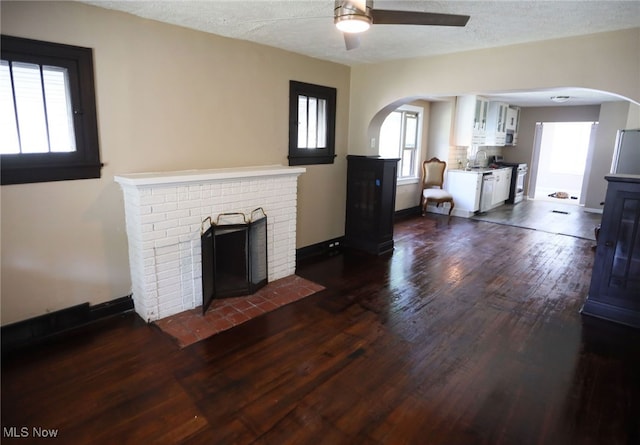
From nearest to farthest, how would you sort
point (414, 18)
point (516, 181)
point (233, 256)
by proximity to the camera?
point (414, 18), point (233, 256), point (516, 181)

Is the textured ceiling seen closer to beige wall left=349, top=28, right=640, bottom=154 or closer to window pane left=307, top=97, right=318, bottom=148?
beige wall left=349, top=28, right=640, bottom=154

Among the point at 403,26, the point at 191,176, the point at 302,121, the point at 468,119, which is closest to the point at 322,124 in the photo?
the point at 302,121

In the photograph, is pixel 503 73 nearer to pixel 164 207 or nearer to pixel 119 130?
pixel 164 207

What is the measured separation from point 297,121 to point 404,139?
3.47 m

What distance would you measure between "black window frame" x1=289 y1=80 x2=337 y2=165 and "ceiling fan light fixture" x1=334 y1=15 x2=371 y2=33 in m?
2.11

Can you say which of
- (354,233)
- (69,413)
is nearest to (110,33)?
(69,413)

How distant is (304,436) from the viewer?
197cm

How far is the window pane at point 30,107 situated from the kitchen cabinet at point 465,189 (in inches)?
267

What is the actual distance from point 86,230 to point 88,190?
32 cm

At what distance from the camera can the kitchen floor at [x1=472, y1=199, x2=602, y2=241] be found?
6.55 metres

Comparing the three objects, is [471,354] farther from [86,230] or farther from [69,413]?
[86,230]

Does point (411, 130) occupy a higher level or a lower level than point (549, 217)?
higher

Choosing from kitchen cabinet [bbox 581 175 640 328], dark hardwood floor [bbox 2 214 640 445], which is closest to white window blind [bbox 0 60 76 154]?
dark hardwood floor [bbox 2 214 640 445]

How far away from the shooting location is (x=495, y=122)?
8039 millimetres
